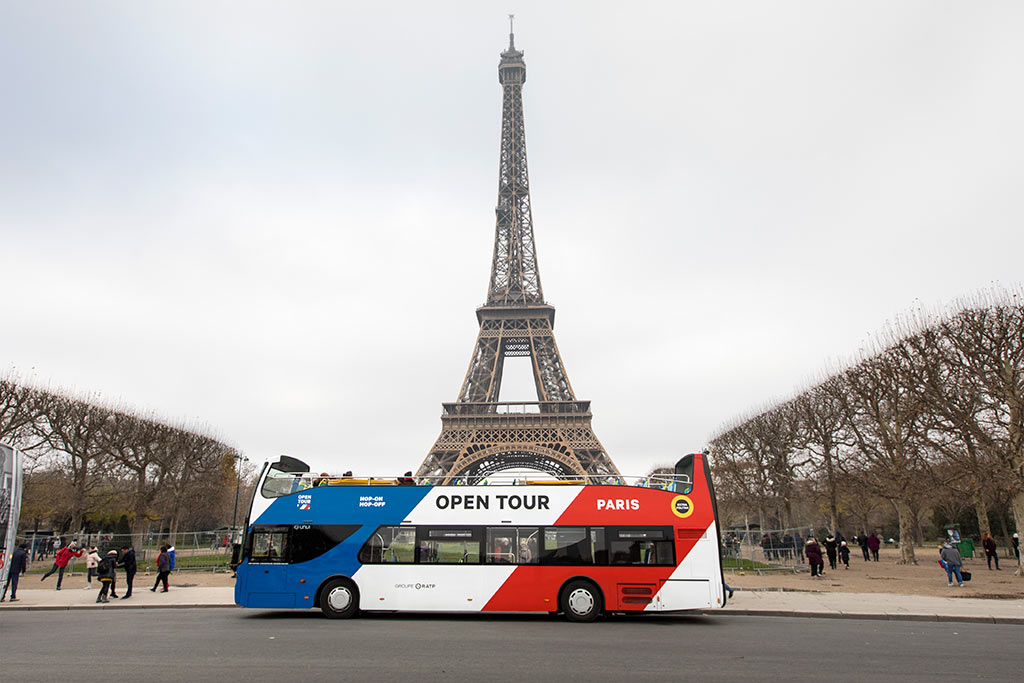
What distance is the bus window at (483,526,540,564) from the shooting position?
14008 millimetres

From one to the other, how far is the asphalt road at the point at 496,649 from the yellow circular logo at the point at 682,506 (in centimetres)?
225

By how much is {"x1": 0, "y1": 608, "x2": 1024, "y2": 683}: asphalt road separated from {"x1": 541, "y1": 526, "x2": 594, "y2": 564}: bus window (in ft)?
4.34

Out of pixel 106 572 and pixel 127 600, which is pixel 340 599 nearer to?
pixel 106 572

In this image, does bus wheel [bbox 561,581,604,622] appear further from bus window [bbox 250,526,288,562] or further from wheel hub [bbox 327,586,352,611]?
bus window [bbox 250,526,288,562]

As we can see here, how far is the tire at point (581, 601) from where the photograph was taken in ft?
45.3

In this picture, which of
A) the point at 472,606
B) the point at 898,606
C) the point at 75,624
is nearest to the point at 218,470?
the point at 75,624

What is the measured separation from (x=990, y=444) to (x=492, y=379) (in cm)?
3923

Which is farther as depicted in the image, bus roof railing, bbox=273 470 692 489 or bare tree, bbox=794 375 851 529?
bare tree, bbox=794 375 851 529

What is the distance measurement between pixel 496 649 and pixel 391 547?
4.67 meters

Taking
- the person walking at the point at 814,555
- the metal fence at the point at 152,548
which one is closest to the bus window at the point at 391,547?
the person walking at the point at 814,555

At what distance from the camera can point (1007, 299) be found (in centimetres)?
2522

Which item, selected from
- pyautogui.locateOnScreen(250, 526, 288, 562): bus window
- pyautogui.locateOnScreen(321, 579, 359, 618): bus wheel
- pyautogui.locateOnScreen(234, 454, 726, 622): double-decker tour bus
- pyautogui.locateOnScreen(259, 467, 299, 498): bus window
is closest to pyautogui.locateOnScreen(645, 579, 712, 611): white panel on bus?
pyautogui.locateOnScreen(234, 454, 726, 622): double-decker tour bus

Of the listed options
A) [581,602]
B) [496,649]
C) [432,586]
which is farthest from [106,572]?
[496,649]

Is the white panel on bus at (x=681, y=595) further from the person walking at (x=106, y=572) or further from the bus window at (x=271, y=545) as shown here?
the person walking at (x=106, y=572)
